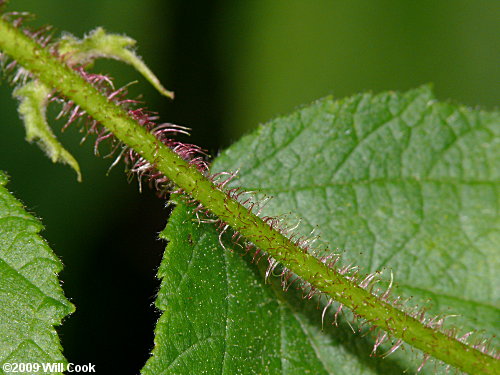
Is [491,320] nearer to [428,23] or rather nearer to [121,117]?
[121,117]

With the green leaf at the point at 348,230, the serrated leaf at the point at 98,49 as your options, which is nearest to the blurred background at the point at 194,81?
the serrated leaf at the point at 98,49

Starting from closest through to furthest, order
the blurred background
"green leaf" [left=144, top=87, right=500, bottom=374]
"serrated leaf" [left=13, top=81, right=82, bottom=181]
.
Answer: "serrated leaf" [left=13, top=81, right=82, bottom=181]
"green leaf" [left=144, top=87, right=500, bottom=374]
the blurred background

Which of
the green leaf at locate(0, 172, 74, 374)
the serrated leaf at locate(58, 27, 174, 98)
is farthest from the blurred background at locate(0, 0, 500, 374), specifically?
the green leaf at locate(0, 172, 74, 374)

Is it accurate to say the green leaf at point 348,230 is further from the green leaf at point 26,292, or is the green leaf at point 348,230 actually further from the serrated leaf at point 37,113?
the serrated leaf at point 37,113

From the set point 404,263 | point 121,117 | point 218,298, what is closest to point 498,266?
point 404,263

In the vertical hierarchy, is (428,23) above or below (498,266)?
above

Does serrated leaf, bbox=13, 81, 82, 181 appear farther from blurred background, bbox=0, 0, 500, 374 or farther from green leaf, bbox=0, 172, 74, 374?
blurred background, bbox=0, 0, 500, 374
